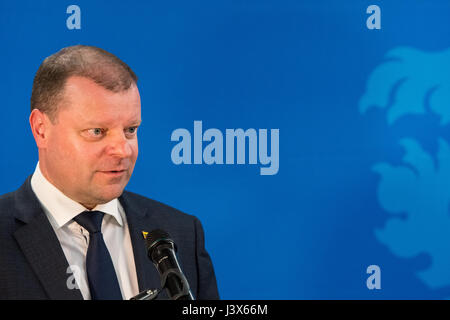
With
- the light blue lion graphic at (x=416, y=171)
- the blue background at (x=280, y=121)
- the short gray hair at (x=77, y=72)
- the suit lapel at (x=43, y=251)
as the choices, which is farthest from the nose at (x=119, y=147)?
the light blue lion graphic at (x=416, y=171)

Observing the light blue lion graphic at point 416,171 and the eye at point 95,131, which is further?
the light blue lion graphic at point 416,171

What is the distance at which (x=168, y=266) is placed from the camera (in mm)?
944

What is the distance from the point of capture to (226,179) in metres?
2.24

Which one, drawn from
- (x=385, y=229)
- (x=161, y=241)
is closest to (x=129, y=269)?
(x=161, y=241)

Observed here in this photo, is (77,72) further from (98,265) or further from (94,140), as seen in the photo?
(98,265)

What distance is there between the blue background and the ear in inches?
33.5

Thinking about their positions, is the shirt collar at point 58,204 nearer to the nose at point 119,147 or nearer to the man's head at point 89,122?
the man's head at point 89,122

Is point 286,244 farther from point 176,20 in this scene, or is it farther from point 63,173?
point 63,173

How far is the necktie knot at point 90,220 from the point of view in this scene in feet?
4.24

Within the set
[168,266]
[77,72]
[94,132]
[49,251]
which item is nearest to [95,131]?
[94,132]

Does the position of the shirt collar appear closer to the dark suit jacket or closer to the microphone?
the dark suit jacket
